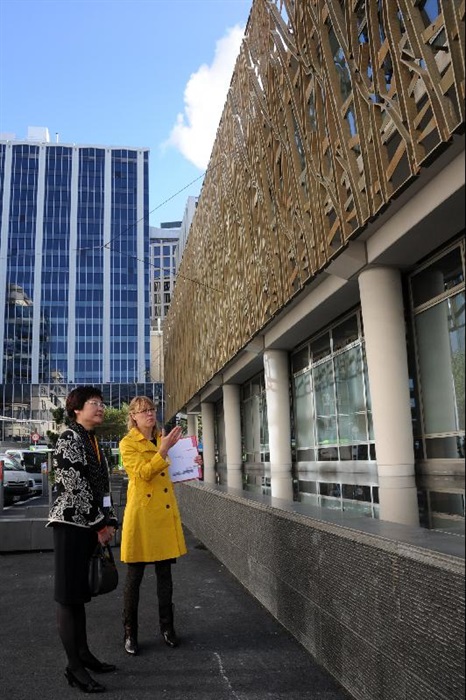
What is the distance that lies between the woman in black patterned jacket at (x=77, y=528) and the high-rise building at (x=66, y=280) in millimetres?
92373

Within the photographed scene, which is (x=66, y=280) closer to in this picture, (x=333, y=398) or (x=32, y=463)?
(x=32, y=463)

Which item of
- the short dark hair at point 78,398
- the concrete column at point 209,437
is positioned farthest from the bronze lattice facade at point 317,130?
the concrete column at point 209,437

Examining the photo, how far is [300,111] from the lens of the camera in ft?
24.5

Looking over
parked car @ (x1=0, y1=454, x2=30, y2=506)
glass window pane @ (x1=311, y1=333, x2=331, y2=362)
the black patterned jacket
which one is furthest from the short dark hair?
parked car @ (x1=0, y1=454, x2=30, y2=506)

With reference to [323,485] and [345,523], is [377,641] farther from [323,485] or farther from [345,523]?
[323,485]

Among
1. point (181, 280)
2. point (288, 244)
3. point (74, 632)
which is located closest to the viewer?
point (74, 632)

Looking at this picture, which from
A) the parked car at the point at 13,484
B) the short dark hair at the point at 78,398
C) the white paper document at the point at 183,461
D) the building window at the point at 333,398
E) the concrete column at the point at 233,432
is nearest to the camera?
the short dark hair at the point at 78,398

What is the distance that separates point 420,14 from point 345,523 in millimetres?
3899

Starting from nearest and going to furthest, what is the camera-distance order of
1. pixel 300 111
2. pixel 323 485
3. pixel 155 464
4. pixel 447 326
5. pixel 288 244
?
pixel 155 464 → pixel 447 326 → pixel 300 111 → pixel 288 244 → pixel 323 485

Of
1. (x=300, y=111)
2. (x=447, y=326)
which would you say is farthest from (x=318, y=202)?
(x=447, y=326)

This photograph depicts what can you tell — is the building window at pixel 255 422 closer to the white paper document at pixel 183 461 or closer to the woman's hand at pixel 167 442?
the white paper document at pixel 183 461

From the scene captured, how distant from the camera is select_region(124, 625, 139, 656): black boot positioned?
4.43 metres

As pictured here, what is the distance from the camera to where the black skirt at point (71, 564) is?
12.6ft

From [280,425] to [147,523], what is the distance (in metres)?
7.32
